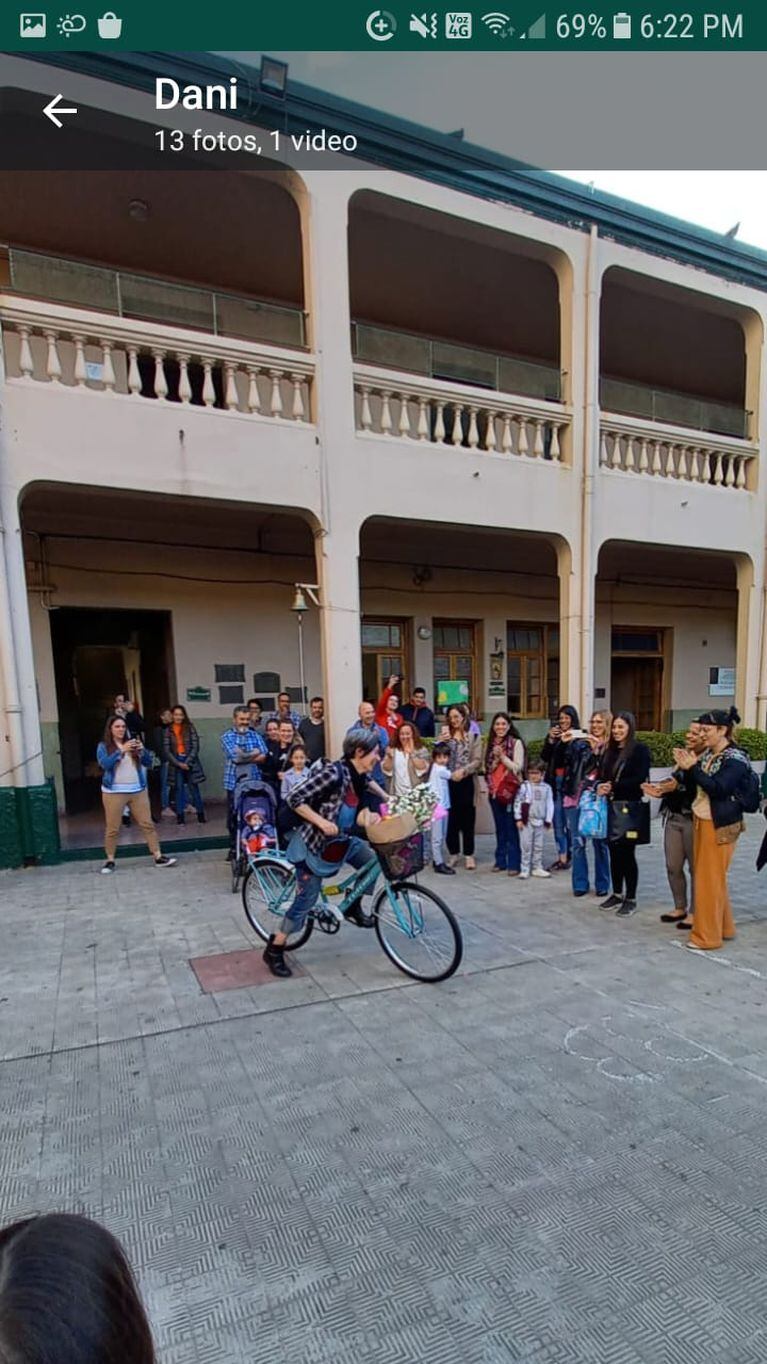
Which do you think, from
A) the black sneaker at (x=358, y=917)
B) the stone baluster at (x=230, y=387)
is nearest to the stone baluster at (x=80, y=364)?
the stone baluster at (x=230, y=387)

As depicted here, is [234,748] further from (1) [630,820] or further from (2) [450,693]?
(2) [450,693]

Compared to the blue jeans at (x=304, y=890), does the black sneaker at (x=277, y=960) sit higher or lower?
lower

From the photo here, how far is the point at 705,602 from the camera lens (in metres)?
14.0

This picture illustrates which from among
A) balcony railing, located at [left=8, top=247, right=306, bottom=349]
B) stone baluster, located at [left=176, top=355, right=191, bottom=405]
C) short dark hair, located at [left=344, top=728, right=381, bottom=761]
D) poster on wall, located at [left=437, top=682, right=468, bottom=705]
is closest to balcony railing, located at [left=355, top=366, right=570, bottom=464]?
balcony railing, located at [left=8, top=247, right=306, bottom=349]

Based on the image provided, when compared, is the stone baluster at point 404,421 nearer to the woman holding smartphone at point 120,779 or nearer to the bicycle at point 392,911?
the woman holding smartphone at point 120,779

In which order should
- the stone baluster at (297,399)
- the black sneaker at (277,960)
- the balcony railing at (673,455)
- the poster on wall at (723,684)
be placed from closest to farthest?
the black sneaker at (277,960) < the stone baluster at (297,399) < the balcony railing at (673,455) < the poster on wall at (723,684)

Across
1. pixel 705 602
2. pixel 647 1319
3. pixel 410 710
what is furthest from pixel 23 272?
pixel 705 602

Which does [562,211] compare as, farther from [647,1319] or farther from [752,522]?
[647,1319]

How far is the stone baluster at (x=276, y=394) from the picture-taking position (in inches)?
284

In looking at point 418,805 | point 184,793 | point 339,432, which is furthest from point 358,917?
point 339,432

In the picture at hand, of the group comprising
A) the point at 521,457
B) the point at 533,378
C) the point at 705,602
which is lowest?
the point at 705,602

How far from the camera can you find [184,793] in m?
8.52

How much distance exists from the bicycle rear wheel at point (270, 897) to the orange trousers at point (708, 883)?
2.78 m

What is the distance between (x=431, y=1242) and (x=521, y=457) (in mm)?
8244
